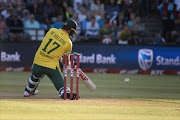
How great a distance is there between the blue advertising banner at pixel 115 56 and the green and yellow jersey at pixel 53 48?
Answer: 10.6 m

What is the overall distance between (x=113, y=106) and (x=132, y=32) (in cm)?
1295

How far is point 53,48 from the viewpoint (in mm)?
11953

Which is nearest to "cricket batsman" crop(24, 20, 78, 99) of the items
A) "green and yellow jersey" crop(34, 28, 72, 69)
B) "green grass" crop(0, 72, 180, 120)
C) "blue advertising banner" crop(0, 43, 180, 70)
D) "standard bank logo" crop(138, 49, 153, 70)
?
"green and yellow jersey" crop(34, 28, 72, 69)

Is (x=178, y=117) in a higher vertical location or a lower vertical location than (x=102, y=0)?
lower

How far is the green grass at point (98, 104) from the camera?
941 cm

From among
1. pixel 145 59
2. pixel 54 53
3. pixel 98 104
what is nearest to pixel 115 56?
pixel 145 59

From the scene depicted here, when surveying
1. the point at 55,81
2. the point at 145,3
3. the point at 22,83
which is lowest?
the point at 22,83

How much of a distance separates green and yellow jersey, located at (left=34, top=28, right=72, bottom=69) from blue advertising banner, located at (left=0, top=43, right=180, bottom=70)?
10.6 metres

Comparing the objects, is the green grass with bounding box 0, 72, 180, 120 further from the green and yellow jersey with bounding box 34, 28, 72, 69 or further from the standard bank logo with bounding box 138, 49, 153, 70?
the standard bank logo with bounding box 138, 49, 153, 70

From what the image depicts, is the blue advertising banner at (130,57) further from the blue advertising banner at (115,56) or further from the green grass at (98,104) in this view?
the green grass at (98,104)

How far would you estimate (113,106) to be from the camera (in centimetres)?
1096

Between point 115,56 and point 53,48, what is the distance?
1098cm

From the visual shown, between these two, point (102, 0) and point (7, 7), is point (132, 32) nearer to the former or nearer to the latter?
point (102, 0)

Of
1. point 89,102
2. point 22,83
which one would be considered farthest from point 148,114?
point 22,83
